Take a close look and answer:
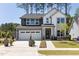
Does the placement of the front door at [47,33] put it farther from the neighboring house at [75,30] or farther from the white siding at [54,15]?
the neighboring house at [75,30]

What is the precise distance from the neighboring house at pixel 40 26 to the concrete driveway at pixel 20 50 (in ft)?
0.39

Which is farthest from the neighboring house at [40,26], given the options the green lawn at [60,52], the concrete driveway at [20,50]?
the green lawn at [60,52]

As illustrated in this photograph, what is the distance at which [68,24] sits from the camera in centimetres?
916

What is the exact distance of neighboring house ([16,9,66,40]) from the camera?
30.2 feet

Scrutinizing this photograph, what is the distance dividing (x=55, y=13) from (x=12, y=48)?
1019 millimetres

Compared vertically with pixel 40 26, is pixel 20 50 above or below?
below

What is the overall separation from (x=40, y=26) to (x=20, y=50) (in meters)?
0.58

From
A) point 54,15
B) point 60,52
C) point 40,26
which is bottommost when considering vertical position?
point 60,52

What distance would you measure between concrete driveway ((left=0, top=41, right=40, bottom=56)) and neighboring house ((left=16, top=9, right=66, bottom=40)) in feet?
0.39

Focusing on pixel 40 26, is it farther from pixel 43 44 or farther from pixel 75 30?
pixel 75 30

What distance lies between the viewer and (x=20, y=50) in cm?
916

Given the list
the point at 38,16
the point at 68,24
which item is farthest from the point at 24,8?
the point at 68,24

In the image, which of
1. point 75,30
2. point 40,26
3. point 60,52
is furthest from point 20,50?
point 75,30

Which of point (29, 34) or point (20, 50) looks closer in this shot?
point (20, 50)
